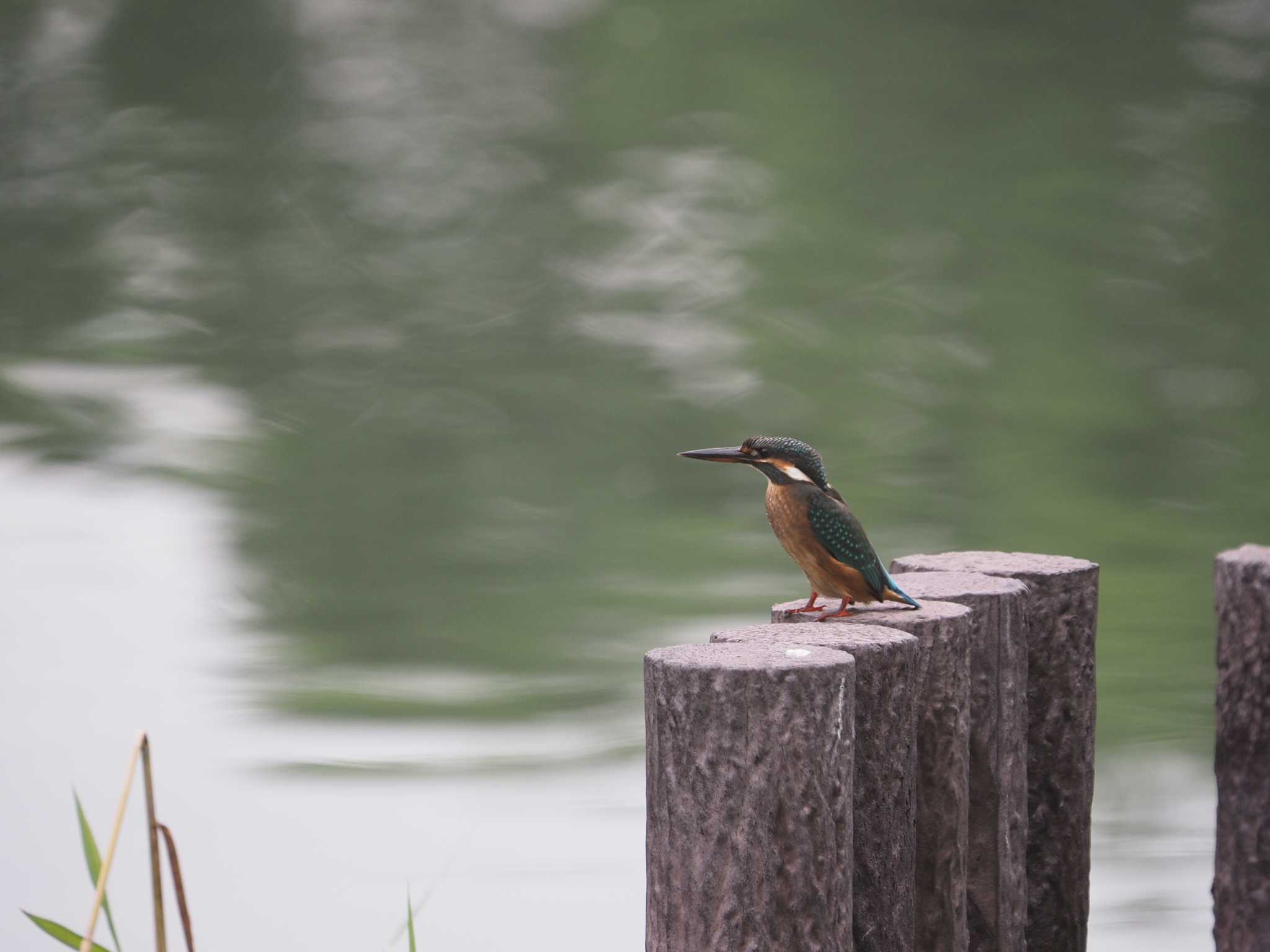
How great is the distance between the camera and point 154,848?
1511mm

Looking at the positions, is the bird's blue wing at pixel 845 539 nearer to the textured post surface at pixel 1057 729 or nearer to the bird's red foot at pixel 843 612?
the bird's red foot at pixel 843 612

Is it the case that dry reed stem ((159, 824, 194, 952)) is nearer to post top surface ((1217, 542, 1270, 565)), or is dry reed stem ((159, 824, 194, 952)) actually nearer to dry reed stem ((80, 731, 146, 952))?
dry reed stem ((80, 731, 146, 952))

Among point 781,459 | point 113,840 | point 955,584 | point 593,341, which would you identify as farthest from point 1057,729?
point 593,341

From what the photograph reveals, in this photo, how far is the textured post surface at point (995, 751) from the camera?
264cm

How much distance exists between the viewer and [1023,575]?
9.43ft

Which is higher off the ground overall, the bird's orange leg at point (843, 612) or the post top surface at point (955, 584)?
the post top surface at point (955, 584)

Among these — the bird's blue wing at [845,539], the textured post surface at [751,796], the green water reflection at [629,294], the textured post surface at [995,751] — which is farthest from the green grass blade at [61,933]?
the green water reflection at [629,294]

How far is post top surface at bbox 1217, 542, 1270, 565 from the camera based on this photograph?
2.46 metres

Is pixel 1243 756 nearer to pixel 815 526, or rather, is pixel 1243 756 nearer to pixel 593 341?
pixel 815 526

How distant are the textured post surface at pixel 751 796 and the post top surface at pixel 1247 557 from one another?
0.75 meters

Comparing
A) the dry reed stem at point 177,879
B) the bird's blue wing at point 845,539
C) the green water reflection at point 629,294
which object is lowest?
the dry reed stem at point 177,879

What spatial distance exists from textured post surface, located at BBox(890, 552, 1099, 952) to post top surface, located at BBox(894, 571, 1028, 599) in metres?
0.08

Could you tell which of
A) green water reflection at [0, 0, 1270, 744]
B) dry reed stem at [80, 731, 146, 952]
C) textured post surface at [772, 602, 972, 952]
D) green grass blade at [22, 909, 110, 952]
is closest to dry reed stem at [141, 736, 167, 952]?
dry reed stem at [80, 731, 146, 952]

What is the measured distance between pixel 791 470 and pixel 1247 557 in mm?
735
